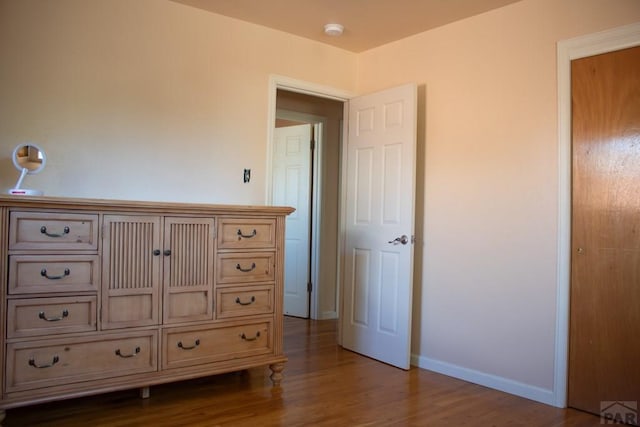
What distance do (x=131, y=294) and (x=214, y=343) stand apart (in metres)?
0.54

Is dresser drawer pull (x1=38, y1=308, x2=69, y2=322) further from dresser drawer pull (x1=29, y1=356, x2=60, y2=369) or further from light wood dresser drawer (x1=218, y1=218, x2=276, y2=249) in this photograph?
light wood dresser drawer (x1=218, y1=218, x2=276, y2=249)

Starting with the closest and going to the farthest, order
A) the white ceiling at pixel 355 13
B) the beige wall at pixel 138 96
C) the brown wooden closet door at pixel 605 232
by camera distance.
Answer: the brown wooden closet door at pixel 605 232 < the beige wall at pixel 138 96 < the white ceiling at pixel 355 13

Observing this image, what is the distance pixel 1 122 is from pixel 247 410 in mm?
2012

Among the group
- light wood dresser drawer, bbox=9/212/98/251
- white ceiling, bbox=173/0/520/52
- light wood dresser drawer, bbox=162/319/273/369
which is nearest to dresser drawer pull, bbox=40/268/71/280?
light wood dresser drawer, bbox=9/212/98/251

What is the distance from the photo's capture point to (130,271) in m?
2.46

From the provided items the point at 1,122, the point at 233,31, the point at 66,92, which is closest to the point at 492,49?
the point at 233,31

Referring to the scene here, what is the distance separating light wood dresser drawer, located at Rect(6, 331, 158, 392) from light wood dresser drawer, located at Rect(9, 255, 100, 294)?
0.25m

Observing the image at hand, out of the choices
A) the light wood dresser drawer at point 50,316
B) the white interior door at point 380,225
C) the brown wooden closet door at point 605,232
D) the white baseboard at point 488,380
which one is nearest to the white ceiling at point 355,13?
the white interior door at point 380,225

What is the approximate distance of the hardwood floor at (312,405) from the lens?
7.97ft

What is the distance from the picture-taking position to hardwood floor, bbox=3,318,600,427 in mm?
2428

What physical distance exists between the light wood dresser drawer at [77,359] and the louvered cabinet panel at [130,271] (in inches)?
3.7

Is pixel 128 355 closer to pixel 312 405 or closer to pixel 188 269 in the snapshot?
pixel 188 269

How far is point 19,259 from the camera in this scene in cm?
218

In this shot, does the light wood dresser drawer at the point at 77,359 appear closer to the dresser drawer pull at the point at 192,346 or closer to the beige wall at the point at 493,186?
the dresser drawer pull at the point at 192,346
